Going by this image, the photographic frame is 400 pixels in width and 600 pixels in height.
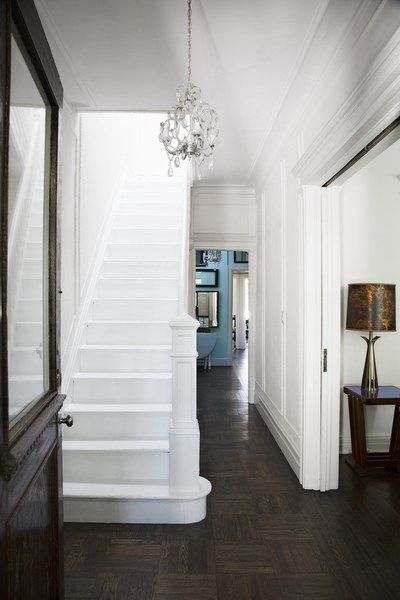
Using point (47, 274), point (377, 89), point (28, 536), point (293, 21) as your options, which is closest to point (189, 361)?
point (47, 274)

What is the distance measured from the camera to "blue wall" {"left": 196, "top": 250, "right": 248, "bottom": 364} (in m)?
8.37

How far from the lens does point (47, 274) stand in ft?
4.86

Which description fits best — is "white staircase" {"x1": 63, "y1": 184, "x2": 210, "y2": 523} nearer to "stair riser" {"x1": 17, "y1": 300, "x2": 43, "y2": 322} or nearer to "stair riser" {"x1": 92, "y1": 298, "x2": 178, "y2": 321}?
"stair riser" {"x1": 92, "y1": 298, "x2": 178, "y2": 321}

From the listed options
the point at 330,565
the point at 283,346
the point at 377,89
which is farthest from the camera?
the point at 283,346

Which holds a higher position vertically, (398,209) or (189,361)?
(398,209)

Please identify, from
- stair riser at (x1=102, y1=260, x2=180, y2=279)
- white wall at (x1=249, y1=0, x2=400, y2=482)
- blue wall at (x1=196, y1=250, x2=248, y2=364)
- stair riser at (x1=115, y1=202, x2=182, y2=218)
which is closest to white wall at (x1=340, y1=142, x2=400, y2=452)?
white wall at (x1=249, y1=0, x2=400, y2=482)

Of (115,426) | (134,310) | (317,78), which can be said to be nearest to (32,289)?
(115,426)

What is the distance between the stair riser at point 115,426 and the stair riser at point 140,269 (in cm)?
188

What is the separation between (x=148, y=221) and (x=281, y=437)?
3.18 meters

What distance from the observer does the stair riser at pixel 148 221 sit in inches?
207

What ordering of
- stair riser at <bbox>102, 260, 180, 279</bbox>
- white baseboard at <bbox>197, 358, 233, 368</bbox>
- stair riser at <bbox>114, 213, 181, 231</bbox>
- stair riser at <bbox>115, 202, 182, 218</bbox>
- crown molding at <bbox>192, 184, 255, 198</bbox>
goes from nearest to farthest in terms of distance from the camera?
stair riser at <bbox>102, 260, 180, 279</bbox>, stair riser at <bbox>114, 213, 181, 231</bbox>, stair riser at <bbox>115, 202, 182, 218</bbox>, crown molding at <bbox>192, 184, 255, 198</bbox>, white baseboard at <bbox>197, 358, 233, 368</bbox>

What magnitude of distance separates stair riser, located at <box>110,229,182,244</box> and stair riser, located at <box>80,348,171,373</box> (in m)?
1.94

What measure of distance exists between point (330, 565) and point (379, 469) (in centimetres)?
137

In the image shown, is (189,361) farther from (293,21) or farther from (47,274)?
(293,21)
